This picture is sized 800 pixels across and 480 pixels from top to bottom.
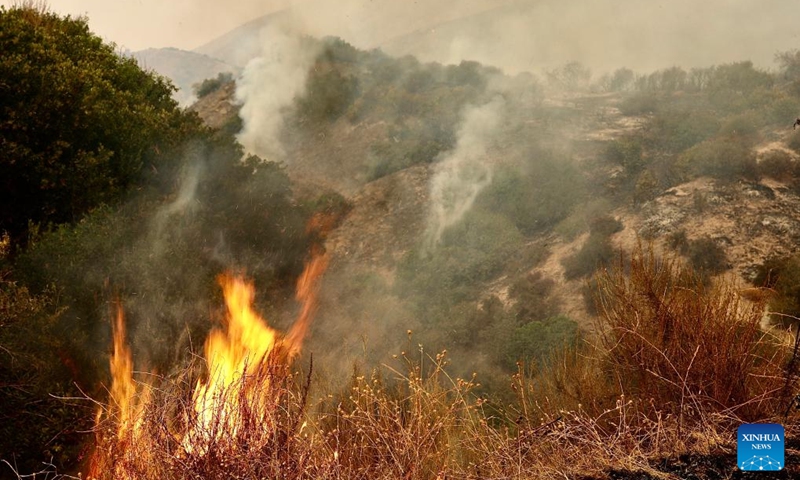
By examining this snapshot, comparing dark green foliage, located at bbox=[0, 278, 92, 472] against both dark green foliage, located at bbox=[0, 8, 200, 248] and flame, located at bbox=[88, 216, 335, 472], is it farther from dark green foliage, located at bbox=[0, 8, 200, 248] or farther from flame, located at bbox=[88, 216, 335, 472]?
dark green foliage, located at bbox=[0, 8, 200, 248]

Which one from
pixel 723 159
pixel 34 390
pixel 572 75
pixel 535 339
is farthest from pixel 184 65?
pixel 34 390

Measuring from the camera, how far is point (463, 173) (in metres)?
20.6

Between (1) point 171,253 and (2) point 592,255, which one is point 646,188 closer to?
(2) point 592,255

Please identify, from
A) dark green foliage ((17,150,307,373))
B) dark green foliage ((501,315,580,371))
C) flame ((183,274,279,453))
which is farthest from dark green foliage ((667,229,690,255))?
flame ((183,274,279,453))

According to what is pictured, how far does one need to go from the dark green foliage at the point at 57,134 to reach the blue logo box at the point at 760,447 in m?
11.0

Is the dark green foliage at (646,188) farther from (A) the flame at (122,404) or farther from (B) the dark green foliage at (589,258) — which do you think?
(A) the flame at (122,404)

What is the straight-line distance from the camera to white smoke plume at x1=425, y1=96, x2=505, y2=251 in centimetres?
1823

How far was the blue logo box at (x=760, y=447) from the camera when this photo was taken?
3.87 m

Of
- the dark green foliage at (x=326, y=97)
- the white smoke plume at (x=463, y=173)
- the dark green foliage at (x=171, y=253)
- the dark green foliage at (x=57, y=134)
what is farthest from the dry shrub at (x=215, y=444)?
the dark green foliage at (x=326, y=97)

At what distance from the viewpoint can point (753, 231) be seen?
13.1 metres

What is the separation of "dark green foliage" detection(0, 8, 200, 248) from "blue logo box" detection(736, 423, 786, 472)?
1101 centimetres

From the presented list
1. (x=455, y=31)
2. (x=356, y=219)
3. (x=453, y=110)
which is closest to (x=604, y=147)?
(x=453, y=110)

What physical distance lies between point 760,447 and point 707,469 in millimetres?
411

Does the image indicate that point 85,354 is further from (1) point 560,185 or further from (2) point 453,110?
(2) point 453,110
